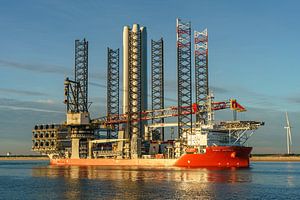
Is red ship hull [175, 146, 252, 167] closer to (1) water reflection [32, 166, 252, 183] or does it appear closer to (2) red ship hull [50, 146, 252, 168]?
(2) red ship hull [50, 146, 252, 168]

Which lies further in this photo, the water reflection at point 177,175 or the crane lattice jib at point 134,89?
the crane lattice jib at point 134,89

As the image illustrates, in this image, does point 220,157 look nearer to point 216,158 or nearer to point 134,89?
point 216,158

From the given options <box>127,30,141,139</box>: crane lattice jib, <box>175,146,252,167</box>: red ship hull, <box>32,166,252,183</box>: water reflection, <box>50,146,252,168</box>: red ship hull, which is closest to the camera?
<box>32,166,252,183</box>: water reflection

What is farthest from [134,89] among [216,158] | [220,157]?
[220,157]

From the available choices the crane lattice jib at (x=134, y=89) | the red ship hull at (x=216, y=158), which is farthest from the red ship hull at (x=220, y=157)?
the crane lattice jib at (x=134, y=89)

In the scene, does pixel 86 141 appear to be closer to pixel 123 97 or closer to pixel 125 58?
pixel 123 97

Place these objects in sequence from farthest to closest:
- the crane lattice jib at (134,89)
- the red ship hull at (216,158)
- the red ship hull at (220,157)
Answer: the crane lattice jib at (134,89) < the red ship hull at (216,158) < the red ship hull at (220,157)

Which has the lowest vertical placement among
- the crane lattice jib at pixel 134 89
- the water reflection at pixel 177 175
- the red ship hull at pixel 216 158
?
the water reflection at pixel 177 175

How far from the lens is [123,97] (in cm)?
10138

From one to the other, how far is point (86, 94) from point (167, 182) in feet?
168

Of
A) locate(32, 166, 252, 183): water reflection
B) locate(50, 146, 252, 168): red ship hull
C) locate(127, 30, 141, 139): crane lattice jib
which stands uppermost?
locate(127, 30, 141, 139): crane lattice jib

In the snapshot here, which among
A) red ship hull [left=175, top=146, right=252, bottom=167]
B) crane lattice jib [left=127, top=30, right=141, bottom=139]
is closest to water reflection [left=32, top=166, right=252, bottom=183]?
red ship hull [left=175, top=146, right=252, bottom=167]

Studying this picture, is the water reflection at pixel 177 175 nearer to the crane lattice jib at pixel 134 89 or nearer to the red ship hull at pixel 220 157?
the red ship hull at pixel 220 157

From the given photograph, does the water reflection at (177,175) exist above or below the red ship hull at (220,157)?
below
